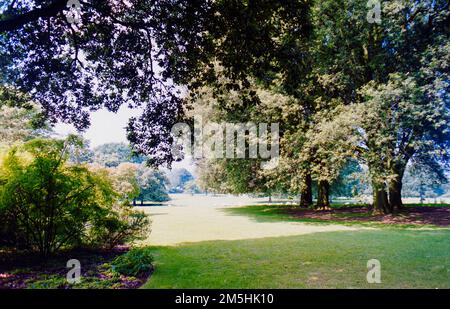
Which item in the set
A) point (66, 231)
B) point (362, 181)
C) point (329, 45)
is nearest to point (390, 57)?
point (329, 45)

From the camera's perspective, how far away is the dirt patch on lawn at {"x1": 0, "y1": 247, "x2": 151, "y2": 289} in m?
6.45

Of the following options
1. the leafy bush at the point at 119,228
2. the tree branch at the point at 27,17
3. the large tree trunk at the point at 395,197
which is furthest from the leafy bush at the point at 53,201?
the large tree trunk at the point at 395,197

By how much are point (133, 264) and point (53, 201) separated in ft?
10.1

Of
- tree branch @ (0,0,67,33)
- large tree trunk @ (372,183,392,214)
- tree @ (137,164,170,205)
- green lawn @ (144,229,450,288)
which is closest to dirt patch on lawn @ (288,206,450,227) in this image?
large tree trunk @ (372,183,392,214)

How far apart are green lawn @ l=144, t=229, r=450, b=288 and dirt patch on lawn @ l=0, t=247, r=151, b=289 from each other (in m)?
0.79

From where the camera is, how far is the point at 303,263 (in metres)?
8.74

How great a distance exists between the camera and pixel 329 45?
19.5 m

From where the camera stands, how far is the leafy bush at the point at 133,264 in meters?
7.52

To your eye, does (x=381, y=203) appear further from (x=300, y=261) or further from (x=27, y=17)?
(x=27, y=17)

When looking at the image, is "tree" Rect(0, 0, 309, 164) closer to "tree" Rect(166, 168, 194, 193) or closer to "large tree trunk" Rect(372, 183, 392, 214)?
"large tree trunk" Rect(372, 183, 392, 214)

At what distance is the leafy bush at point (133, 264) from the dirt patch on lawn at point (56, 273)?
0.58 feet

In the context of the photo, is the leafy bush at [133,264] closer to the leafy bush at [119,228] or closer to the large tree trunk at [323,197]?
the leafy bush at [119,228]
